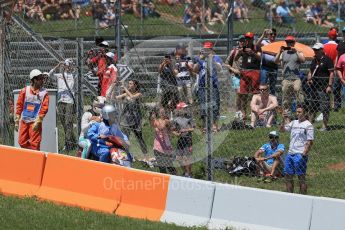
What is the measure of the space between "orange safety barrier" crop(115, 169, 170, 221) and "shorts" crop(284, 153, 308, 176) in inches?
90.3

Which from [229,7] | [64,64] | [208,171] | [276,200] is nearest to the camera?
[276,200]

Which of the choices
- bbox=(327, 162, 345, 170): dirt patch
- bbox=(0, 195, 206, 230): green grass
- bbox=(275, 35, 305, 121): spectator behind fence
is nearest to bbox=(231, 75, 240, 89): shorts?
bbox=(275, 35, 305, 121): spectator behind fence

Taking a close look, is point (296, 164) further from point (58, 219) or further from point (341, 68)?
point (341, 68)

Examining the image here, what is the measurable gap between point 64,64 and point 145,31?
5130 mm

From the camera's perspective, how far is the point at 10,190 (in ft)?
47.0

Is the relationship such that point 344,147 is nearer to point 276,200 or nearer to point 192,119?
point 192,119

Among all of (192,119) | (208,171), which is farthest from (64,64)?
(208,171)

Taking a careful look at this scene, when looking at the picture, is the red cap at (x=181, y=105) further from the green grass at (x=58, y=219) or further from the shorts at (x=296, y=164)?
the green grass at (x=58, y=219)

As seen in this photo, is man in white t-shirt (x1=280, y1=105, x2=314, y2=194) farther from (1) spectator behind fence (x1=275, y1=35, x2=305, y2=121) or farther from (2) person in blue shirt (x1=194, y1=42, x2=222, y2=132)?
(1) spectator behind fence (x1=275, y1=35, x2=305, y2=121)

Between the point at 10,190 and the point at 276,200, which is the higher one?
the point at 276,200

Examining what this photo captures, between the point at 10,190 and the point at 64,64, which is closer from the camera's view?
the point at 10,190

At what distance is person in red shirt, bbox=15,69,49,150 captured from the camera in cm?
1593

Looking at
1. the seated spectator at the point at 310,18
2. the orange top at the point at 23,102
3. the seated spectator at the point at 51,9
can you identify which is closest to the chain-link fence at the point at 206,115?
the orange top at the point at 23,102

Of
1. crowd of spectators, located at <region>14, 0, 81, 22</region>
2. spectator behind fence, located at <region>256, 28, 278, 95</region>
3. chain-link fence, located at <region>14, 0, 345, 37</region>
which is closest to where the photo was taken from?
spectator behind fence, located at <region>256, 28, 278, 95</region>
